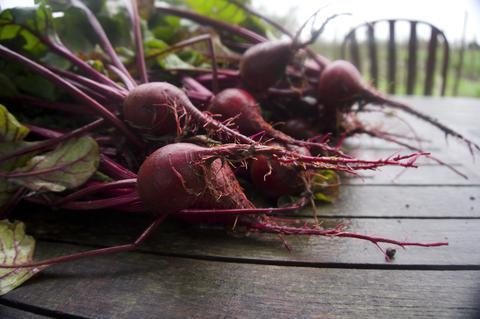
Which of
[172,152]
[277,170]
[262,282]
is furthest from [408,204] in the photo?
[172,152]

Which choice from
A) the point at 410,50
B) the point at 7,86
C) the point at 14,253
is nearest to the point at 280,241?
the point at 14,253

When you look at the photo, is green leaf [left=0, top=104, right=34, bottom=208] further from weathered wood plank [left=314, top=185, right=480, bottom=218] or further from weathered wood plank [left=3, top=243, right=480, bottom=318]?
weathered wood plank [left=314, top=185, right=480, bottom=218]

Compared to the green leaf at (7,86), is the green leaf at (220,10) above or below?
above

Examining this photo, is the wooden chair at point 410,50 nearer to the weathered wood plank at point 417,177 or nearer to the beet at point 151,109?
the weathered wood plank at point 417,177

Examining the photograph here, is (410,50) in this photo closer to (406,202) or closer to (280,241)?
(406,202)

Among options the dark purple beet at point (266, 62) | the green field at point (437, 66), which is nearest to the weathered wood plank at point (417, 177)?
the dark purple beet at point (266, 62)

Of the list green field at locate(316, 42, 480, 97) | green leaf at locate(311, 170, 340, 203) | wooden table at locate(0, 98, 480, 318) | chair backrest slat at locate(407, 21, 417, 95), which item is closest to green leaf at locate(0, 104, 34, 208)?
wooden table at locate(0, 98, 480, 318)

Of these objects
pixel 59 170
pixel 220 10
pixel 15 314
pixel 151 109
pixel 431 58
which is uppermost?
pixel 220 10
